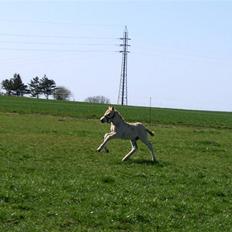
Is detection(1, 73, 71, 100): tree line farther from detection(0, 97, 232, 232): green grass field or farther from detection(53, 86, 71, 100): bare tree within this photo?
detection(0, 97, 232, 232): green grass field

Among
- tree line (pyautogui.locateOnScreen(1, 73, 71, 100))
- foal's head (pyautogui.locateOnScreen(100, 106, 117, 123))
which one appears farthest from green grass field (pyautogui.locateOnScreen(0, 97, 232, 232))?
tree line (pyautogui.locateOnScreen(1, 73, 71, 100))

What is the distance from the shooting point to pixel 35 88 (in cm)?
18100

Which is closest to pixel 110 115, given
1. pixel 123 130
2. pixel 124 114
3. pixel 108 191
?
pixel 123 130

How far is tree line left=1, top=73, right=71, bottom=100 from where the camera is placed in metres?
168

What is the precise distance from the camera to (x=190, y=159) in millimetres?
22047

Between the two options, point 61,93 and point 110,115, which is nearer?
point 110,115

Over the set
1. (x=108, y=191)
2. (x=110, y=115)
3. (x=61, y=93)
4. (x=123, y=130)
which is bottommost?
(x=108, y=191)

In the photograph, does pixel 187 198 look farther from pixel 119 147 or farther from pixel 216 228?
pixel 119 147

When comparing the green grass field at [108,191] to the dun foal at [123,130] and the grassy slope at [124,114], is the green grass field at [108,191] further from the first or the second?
the grassy slope at [124,114]

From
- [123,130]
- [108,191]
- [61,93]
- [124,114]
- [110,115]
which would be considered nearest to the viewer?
[108,191]

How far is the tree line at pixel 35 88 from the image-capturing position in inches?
6629

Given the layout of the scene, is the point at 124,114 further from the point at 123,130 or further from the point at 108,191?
the point at 108,191

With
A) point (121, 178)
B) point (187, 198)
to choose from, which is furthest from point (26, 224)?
point (121, 178)

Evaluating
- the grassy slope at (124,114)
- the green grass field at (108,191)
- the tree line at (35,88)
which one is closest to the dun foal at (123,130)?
the green grass field at (108,191)
